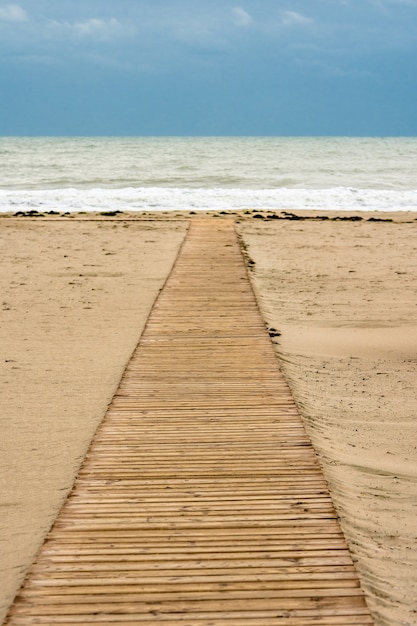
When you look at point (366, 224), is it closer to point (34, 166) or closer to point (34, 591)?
point (34, 591)

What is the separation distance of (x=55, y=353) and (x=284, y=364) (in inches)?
70.3

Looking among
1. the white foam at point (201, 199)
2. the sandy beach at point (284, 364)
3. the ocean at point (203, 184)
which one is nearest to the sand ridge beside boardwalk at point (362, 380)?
the sandy beach at point (284, 364)

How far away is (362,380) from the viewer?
5.22 meters

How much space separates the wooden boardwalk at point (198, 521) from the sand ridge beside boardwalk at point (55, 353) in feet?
0.76

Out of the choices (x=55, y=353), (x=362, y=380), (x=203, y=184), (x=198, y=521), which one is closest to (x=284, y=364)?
(x=362, y=380)

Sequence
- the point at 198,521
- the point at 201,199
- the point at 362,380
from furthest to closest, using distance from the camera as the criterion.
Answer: the point at 201,199, the point at 362,380, the point at 198,521

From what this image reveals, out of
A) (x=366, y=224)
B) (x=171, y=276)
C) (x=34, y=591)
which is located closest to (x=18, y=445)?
(x=34, y=591)

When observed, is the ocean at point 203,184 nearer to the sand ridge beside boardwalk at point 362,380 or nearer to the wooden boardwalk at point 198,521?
the sand ridge beside boardwalk at point 362,380

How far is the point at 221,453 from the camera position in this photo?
11.3ft

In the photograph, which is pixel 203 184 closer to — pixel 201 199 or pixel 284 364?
pixel 201 199

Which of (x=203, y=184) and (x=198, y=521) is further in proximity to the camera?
(x=203, y=184)

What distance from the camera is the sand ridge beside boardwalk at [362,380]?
2.87 metres

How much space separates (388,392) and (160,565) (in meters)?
2.81

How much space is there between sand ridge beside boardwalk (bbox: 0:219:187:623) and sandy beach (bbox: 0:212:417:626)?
12 mm
